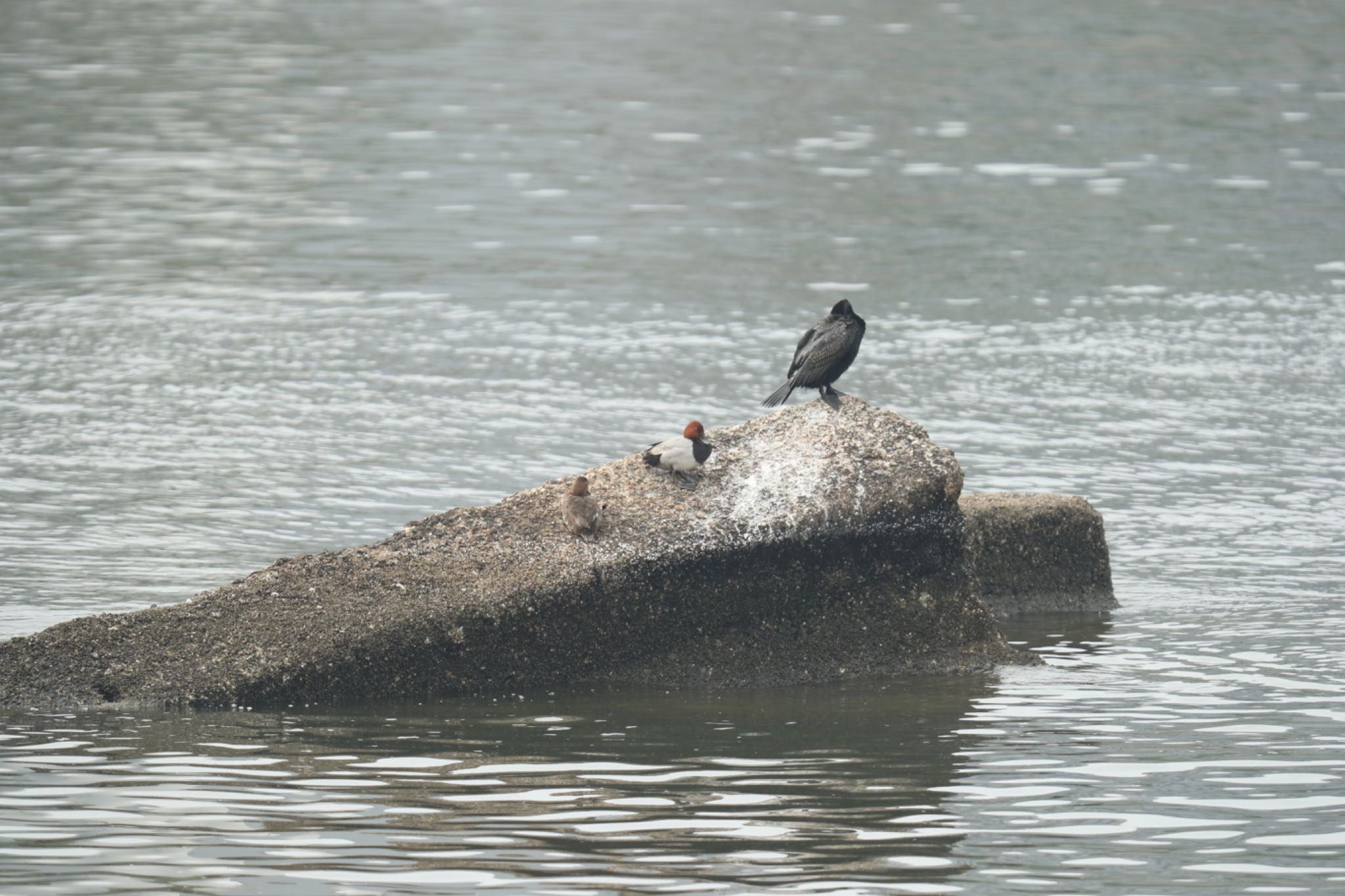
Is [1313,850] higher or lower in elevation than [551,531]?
lower

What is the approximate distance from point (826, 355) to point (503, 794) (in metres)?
3.97

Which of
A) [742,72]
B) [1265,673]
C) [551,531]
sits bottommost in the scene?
[1265,673]

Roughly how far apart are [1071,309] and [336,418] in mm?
10110

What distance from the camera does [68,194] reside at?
33.5 metres

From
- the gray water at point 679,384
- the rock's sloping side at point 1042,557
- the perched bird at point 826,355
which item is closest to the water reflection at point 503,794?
the gray water at point 679,384

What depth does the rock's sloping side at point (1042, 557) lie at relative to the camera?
13898mm

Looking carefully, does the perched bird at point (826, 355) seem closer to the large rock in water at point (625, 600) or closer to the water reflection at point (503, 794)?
the large rock in water at point (625, 600)

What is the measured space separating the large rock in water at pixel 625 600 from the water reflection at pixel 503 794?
24cm

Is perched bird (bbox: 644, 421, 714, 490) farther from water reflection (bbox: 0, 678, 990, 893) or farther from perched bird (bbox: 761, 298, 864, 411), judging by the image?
water reflection (bbox: 0, 678, 990, 893)

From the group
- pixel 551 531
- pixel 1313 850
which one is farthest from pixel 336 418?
pixel 1313 850

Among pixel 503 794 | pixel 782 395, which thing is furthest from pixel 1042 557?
pixel 503 794

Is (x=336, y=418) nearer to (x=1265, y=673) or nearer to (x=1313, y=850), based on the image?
(x=1265, y=673)

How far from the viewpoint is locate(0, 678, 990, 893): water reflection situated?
27.8ft

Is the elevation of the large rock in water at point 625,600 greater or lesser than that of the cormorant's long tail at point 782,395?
lesser
